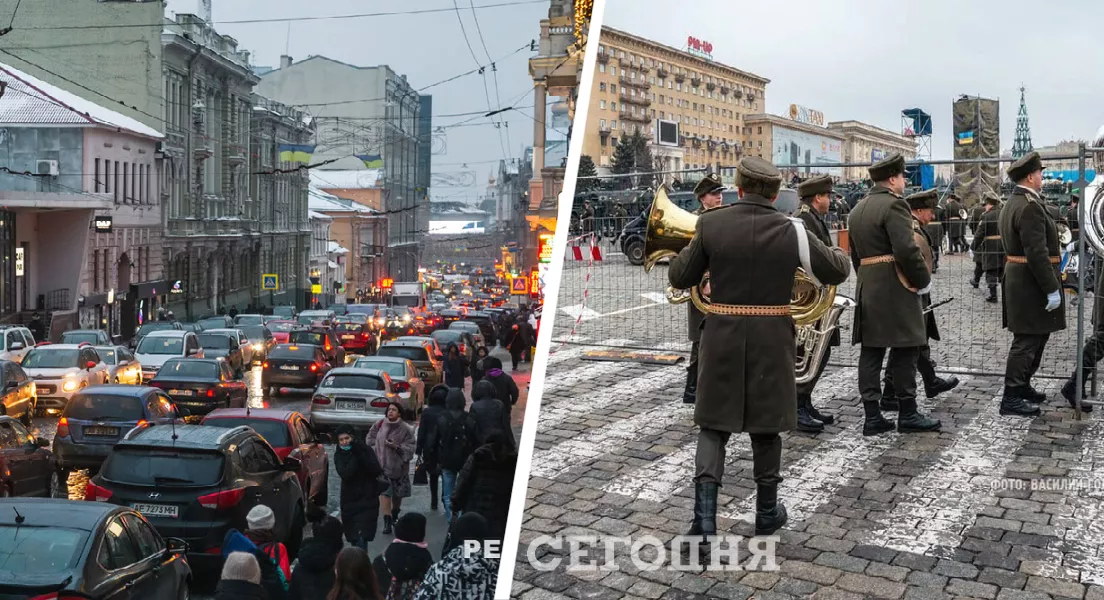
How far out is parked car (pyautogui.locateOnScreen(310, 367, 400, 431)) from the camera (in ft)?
40.1

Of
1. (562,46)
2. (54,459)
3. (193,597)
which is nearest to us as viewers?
(193,597)

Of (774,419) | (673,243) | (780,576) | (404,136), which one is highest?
(404,136)

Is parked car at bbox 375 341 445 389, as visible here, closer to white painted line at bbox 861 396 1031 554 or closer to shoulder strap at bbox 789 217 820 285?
white painted line at bbox 861 396 1031 554

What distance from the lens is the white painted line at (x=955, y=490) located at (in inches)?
189

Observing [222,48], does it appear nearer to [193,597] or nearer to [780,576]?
[193,597]

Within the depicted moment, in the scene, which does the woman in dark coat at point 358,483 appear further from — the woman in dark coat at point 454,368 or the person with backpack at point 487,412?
the woman in dark coat at point 454,368

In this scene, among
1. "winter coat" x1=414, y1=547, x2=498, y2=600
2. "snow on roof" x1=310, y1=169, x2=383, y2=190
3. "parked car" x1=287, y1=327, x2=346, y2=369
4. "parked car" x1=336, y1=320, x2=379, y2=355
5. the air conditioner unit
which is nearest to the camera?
"winter coat" x1=414, y1=547, x2=498, y2=600

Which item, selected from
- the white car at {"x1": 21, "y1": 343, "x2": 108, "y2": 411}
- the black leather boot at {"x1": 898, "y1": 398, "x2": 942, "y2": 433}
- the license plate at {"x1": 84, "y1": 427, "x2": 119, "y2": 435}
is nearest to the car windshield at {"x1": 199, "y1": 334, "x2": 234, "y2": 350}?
the white car at {"x1": 21, "y1": 343, "x2": 108, "y2": 411}

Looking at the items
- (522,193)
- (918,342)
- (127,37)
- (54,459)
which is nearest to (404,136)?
(522,193)

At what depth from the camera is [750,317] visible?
489cm

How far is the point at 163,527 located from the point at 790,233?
3.39 meters

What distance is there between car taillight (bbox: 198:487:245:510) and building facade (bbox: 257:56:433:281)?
539 cm

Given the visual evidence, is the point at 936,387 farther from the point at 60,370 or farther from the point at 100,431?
the point at 60,370

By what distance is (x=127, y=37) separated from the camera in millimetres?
10930
